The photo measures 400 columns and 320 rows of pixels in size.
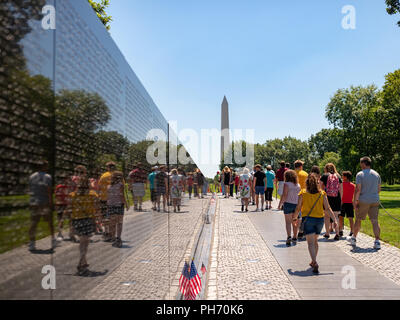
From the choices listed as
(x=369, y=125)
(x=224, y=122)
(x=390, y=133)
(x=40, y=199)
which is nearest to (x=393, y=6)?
(x=390, y=133)

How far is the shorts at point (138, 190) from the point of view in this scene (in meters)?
3.20

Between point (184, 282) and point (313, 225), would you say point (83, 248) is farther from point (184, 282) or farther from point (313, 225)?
point (313, 225)

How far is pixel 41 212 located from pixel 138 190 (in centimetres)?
194

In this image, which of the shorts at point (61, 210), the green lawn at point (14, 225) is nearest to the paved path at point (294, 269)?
the shorts at point (61, 210)

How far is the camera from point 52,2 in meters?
1.57

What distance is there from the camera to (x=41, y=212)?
1449 mm

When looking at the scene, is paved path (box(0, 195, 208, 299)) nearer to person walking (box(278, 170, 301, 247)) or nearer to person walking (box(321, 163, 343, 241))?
person walking (box(278, 170, 301, 247))

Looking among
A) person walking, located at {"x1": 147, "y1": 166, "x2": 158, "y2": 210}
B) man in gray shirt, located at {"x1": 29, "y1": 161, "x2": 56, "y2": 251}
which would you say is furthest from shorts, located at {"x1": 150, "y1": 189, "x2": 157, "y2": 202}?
man in gray shirt, located at {"x1": 29, "y1": 161, "x2": 56, "y2": 251}

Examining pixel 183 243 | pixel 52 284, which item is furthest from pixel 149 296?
pixel 183 243

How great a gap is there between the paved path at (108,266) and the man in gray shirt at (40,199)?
7cm

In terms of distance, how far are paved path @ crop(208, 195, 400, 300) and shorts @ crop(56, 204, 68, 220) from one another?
3625 mm

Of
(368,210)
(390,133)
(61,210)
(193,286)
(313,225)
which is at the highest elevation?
(390,133)

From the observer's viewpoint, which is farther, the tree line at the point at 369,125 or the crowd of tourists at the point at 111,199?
the tree line at the point at 369,125

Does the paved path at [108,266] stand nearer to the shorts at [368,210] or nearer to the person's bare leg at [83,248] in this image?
the person's bare leg at [83,248]
